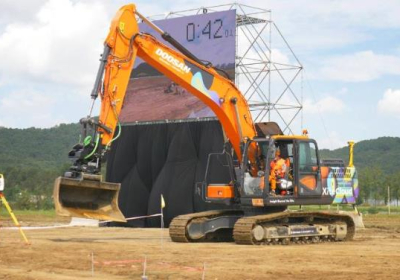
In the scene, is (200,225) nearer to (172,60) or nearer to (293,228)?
(293,228)

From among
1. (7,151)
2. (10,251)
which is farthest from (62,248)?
(7,151)

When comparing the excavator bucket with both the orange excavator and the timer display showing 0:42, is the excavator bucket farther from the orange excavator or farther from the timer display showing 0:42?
the timer display showing 0:42

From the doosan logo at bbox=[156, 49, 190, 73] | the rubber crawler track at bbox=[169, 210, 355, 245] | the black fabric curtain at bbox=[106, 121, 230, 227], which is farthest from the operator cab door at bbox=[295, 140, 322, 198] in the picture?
the black fabric curtain at bbox=[106, 121, 230, 227]

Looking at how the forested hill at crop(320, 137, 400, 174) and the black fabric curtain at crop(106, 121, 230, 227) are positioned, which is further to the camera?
the forested hill at crop(320, 137, 400, 174)

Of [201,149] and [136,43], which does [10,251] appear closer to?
[136,43]

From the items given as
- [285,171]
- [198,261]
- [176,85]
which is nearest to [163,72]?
[285,171]

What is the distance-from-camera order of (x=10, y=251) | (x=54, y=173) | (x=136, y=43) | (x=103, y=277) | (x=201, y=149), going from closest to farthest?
(x=103, y=277) → (x=10, y=251) → (x=136, y=43) → (x=201, y=149) → (x=54, y=173)

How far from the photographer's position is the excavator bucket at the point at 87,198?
16.7m

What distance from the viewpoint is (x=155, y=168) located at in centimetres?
3353

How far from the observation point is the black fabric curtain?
31641mm

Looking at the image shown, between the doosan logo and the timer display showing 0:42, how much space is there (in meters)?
11.8

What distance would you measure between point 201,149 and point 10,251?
15641 mm

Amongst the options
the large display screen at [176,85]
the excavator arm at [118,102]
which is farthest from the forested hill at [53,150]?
the excavator arm at [118,102]

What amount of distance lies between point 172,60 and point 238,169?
356cm
